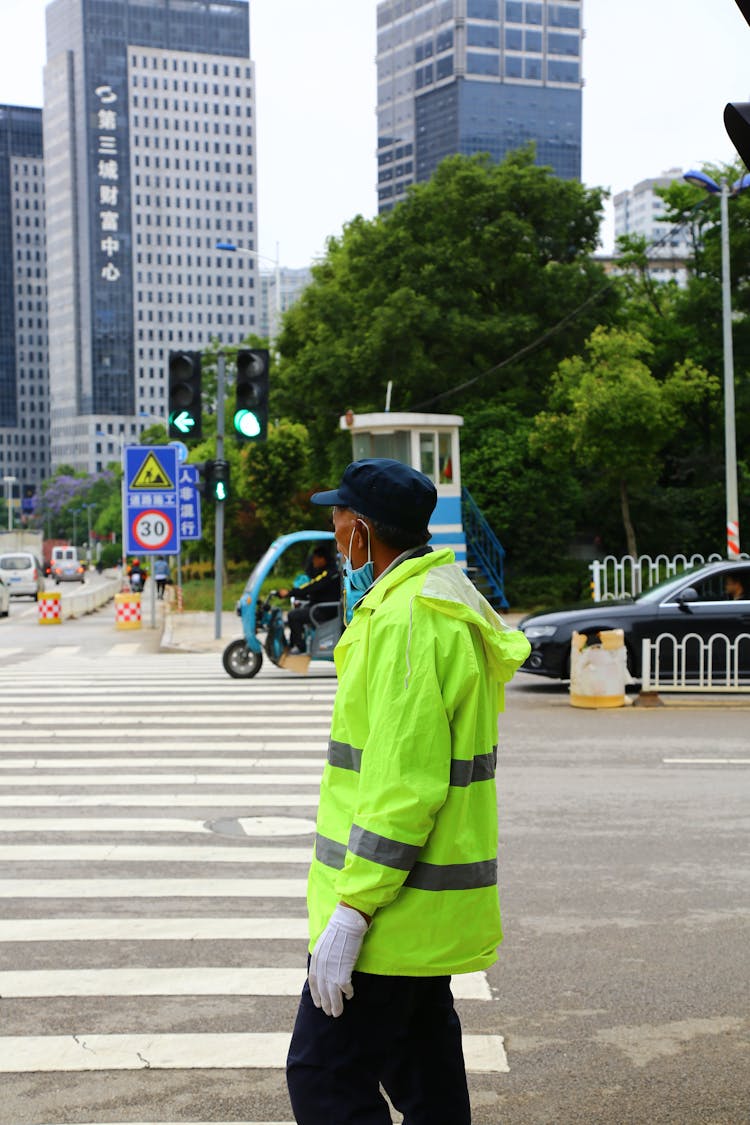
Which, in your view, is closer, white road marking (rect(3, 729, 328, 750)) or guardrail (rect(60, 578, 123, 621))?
white road marking (rect(3, 729, 328, 750))

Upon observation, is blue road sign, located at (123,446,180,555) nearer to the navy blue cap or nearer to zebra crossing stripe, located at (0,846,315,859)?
zebra crossing stripe, located at (0,846,315,859)

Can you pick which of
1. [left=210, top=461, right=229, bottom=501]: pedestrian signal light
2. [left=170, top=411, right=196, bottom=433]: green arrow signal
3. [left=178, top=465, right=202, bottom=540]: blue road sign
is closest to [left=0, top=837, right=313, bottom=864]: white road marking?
[left=170, top=411, right=196, bottom=433]: green arrow signal

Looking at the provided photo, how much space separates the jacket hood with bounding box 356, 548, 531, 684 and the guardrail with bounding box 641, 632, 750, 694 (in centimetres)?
1166

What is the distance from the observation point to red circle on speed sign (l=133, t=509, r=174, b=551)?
26375 millimetres

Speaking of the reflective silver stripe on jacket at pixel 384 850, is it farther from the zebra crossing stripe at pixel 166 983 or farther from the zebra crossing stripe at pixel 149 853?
the zebra crossing stripe at pixel 149 853

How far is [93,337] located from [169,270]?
13892 mm

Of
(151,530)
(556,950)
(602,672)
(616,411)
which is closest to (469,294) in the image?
(616,411)

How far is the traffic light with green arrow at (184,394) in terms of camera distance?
730 inches

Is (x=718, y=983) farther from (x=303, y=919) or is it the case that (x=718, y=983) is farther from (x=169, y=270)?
(x=169, y=270)

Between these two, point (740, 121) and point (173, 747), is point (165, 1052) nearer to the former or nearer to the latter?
point (740, 121)

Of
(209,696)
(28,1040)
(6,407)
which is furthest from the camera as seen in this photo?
(6,407)

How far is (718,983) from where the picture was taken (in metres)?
5.34

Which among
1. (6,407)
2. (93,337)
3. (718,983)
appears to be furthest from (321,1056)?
(6,407)

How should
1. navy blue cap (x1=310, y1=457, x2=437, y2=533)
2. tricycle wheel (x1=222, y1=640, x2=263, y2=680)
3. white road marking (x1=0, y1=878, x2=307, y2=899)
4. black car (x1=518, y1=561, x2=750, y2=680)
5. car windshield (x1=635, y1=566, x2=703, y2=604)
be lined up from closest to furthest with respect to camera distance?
1. navy blue cap (x1=310, y1=457, x2=437, y2=533)
2. white road marking (x1=0, y1=878, x2=307, y2=899)
3. black car (x1=518, y1=561, x2=750, y2=680)
4. car windshield (x1=635, y1=566, x2=703, y2=604)
5. tricycle wheel (x1=222, y1=640, x2=263, y2=680)
